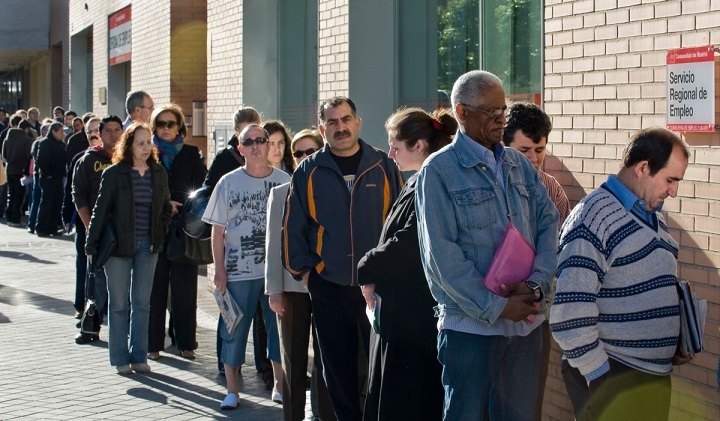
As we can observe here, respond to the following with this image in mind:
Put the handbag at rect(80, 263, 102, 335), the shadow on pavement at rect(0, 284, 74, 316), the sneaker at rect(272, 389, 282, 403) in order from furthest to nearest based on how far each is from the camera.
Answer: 1. the shadow on pavement at rect(0, 284, 74, 316)
2. the handbag at rect(80, 263, 102, 335)
3. the sneaker at rect(272, 389, 282, 403)

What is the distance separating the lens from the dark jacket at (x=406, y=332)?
5.14 m

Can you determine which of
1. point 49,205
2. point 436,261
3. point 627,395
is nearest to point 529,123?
point 436,261

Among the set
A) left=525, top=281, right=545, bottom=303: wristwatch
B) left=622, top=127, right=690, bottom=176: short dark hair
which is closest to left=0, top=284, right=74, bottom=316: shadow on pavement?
left=525, top=281, right=545, bottom=303: wristwatch

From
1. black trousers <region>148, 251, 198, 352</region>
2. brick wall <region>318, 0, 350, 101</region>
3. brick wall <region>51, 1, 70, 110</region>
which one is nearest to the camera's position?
black trousers <region>148, 251, 198, 352</region>

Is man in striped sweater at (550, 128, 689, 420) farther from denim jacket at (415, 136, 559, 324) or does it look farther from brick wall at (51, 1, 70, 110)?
brick wall at (51, 1, 70, 110)

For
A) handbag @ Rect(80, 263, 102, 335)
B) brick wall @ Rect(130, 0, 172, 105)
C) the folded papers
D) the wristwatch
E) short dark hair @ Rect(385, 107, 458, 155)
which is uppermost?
brick wall @ Rect(130, 0, 172, 105)

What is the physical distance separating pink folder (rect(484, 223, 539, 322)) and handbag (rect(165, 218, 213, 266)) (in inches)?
193

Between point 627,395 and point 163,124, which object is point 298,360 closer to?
point 627,395

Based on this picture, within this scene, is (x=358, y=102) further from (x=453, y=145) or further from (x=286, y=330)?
(x=453, y=145)

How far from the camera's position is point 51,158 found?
18.6 metres

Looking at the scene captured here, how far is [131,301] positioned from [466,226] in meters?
5.22

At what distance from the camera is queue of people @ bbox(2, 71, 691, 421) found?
14.0 feet

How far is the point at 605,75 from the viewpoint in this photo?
5961 millimetres

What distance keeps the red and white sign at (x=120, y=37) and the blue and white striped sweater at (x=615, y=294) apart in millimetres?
15549
